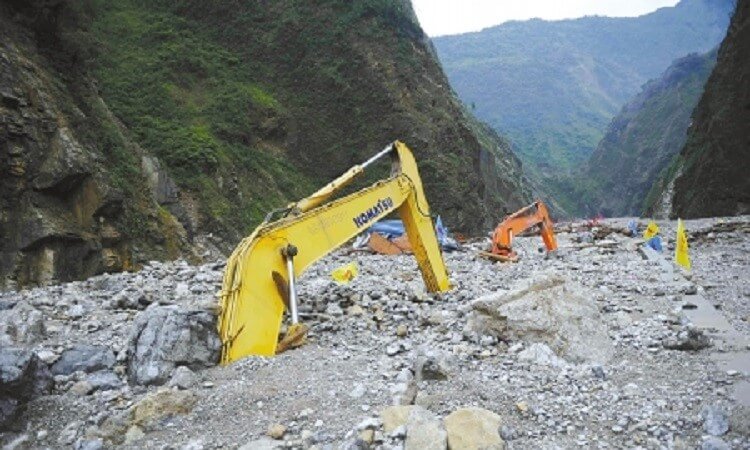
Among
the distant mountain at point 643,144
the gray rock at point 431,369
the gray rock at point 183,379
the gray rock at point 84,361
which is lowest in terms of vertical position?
the distant mountain at point 643,144

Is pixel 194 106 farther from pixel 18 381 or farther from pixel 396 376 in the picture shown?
pixel 396 376

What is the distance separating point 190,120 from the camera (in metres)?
22.1

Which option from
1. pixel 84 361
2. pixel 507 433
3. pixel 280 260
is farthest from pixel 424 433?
pixel 84 361

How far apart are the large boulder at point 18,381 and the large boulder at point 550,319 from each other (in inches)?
153

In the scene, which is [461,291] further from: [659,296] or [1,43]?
[1,43]

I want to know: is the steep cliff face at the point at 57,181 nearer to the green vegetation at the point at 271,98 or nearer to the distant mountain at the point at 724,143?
the green vegetation at the point at 271,98

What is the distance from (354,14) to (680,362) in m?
29.8

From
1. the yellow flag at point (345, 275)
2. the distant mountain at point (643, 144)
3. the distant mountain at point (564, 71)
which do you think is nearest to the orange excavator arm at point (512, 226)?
the yellow flag at point (345, 275)

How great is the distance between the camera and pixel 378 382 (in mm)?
4414

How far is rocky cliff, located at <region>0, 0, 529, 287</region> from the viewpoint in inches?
432

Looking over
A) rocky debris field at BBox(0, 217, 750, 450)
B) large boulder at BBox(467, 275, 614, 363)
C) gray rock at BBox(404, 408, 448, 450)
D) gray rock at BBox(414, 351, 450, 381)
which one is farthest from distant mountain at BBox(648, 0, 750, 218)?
gray rock at BBox(404, 408, 448, 450)

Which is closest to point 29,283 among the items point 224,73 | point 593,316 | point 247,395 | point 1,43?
point 1,43

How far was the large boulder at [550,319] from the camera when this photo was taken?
494 centimetres

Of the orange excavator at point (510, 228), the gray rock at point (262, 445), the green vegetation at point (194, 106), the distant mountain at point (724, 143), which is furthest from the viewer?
the distant mountain at point (724, 143)
